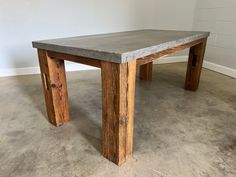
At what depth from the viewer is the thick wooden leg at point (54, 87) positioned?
1362 mm

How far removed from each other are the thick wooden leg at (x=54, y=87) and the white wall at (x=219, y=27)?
8.29 ft

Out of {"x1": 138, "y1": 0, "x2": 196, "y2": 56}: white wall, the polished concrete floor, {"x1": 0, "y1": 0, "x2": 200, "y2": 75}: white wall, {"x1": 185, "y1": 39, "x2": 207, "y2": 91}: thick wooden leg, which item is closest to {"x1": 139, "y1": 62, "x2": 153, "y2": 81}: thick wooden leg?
the polished concrete floor

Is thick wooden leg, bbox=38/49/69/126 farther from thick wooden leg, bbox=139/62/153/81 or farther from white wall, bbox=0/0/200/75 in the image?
white wall, bbox=0/0/200/75

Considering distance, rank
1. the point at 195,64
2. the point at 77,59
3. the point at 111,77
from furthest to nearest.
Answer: the point at 195,64
the point at 77,59
the point at 111,77

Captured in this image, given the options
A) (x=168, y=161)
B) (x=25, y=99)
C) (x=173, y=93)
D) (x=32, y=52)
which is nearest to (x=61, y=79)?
(x=25, y=99)

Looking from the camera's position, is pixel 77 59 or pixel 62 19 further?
pixel 62 19

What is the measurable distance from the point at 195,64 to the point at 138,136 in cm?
123

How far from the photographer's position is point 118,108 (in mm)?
1011

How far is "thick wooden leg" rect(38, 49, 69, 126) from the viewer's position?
1.36 m

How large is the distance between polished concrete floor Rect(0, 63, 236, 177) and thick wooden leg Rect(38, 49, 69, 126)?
9cm

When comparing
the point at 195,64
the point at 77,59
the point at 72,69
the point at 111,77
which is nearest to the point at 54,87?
the point at 77,59

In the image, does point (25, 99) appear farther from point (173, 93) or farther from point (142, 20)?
point (142, 20)

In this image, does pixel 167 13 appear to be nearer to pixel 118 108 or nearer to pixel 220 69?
pixel 220 69

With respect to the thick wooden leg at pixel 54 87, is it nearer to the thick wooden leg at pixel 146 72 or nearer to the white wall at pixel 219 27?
the thick wooden leg at pixel 146 72
